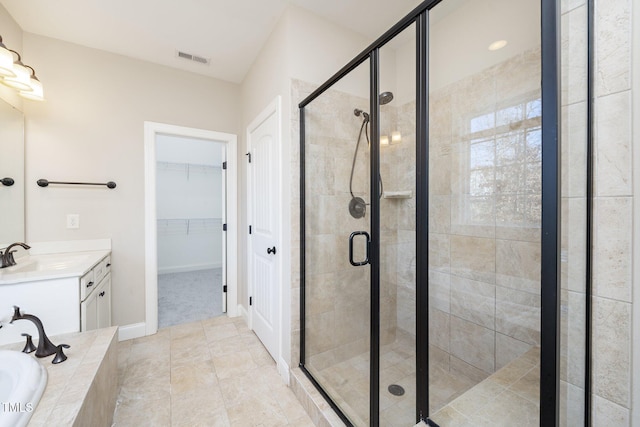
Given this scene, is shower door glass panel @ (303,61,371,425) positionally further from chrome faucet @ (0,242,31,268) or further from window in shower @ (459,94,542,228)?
chrome faucet @ (0,242,31,268)

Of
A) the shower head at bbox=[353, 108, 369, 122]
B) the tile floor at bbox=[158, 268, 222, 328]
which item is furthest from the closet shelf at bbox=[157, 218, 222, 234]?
the shower head at bbox=[353, 108, 369, 122]

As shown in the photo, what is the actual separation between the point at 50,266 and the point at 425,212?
2.58 metres

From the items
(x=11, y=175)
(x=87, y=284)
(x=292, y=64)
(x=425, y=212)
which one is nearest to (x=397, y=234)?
(x=425, y=212)

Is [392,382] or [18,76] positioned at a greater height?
[18,76]

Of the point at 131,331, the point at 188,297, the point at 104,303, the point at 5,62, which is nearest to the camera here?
the point at 5,62

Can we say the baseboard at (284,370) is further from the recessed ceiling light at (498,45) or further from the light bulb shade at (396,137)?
the recessed ceiling light at (498,45)

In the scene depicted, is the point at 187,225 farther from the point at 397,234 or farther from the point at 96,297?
the point at 397,234

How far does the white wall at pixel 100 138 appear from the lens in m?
2.19

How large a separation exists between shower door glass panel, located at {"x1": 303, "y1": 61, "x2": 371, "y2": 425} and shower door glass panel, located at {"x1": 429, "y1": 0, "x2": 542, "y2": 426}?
0.54 metres

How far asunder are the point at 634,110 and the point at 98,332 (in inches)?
104

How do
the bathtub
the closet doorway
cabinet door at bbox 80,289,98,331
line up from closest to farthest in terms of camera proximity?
the bathtub
cabinet door at bbox 80,289,98,331
the closet doorway

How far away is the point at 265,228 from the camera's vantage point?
232 centimetres

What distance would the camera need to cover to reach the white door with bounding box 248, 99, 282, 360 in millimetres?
2090

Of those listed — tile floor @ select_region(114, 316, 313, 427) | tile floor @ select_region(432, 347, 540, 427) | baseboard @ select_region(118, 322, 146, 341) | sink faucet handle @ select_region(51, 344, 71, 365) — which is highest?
sink faucet handle @ select_region(51, 344, 71, 365)
